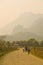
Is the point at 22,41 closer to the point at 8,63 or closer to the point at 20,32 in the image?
the point at 20,32

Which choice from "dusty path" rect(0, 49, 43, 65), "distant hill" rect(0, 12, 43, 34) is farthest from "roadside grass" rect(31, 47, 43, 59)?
"distant hill" rect(0, 12, 43, 34)

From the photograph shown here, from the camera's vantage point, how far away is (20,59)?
161cm

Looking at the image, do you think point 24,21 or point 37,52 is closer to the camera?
point 37,52

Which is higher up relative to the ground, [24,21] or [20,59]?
[24,21]

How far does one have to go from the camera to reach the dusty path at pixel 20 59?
1.57 m

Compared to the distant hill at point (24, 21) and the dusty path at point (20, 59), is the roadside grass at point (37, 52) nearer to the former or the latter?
the dusty path at point (20, 59)

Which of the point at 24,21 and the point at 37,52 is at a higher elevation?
the point at 24,21

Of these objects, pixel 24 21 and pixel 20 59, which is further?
pixel 24 21

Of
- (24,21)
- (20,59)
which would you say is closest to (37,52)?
(20,59)

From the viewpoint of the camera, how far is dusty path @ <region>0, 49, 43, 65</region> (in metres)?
1.57

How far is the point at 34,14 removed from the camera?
5.62 ft

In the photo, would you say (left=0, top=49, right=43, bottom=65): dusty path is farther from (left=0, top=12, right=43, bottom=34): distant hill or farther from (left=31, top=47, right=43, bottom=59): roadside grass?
(left=0, top=12, right=43, bottom=34): distant hill

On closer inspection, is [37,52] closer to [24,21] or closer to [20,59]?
[20,59]

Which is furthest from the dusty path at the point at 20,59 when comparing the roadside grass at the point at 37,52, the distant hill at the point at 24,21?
the distant hill at the point at 24,21
